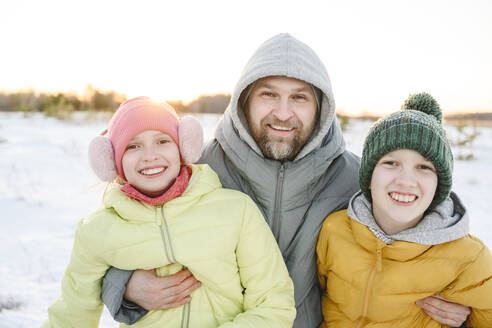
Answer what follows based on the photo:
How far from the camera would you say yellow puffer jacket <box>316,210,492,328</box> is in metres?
1.74

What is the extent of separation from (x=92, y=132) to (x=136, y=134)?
12.4m

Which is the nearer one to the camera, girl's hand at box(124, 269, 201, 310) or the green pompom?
girl's hand at box(124, 269, 201, 310)

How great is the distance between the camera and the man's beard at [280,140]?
213 cm

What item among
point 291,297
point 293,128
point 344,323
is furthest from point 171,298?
point 293,128

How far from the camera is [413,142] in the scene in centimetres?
174

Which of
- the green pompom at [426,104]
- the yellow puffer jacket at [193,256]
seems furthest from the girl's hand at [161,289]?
the green pompom at [426,104]

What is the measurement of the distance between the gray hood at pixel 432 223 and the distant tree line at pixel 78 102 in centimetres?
1457

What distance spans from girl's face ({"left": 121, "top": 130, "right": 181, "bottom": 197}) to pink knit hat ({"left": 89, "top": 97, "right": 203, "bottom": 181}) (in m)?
0.04

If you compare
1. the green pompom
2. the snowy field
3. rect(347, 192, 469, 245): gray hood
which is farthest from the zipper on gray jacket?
the snowy field

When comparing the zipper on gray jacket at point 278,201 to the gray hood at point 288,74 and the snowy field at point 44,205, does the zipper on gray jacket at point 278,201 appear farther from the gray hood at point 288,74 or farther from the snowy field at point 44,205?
the snowy field at point 44,205

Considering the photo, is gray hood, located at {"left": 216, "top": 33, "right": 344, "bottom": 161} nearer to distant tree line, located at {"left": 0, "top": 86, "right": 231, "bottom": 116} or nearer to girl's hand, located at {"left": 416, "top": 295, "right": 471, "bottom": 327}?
girl's hand, located at {"left": 416, "top": 295, "right": 471, "bottom": 327}

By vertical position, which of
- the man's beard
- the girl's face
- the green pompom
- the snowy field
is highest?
the green pompom

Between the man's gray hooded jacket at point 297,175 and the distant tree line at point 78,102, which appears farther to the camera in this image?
the distant tree line at point 78,102

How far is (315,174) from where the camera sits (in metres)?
2.10
